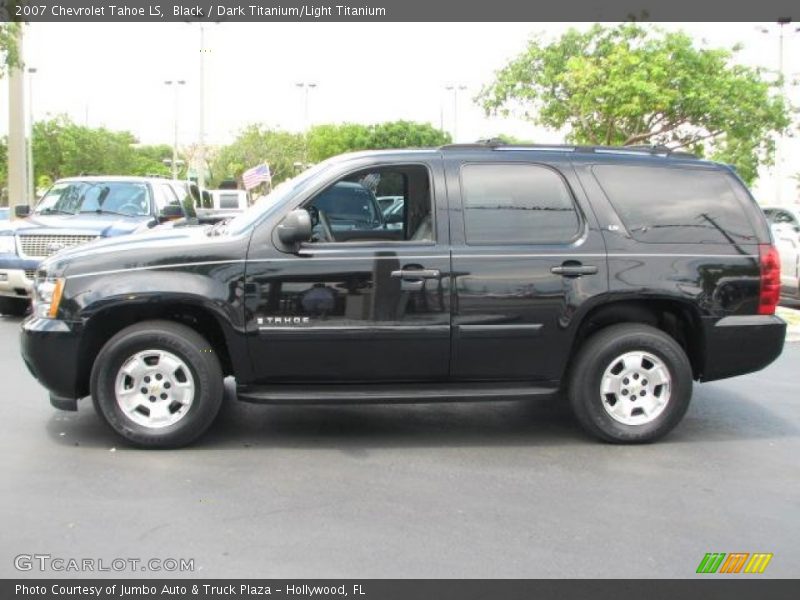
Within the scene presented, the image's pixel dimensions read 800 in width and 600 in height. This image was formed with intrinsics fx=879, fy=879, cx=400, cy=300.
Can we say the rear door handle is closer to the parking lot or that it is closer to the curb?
the parking lot

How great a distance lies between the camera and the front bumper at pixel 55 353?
216 inches

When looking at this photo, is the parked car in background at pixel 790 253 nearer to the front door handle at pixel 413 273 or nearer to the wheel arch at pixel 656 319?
the wheel arch at pixel 656 319

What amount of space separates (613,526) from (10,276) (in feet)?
28.4

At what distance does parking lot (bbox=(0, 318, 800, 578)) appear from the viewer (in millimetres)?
4027

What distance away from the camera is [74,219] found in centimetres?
1133

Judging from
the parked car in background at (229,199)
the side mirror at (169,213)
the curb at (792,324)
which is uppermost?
the parked car in background at (229,199)

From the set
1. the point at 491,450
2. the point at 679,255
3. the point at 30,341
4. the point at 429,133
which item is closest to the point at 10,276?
the point at 30,341

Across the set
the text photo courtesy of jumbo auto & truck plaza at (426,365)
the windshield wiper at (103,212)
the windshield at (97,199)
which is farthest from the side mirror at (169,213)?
the text photo courtesy of jumbo auto & truck plaza at (426,365)

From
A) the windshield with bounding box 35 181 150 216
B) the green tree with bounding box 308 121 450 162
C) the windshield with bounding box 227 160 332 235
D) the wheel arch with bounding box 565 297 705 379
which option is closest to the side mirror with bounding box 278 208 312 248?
the windshield with bounding box 227 160 332 235

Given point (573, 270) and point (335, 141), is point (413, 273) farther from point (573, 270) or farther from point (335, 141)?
point (335, 141)

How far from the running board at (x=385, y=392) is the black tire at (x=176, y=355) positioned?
23cm

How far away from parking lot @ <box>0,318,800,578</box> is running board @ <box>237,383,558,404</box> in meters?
0.36

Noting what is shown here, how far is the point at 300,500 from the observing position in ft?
15.5

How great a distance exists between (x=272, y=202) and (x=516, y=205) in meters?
1.61
